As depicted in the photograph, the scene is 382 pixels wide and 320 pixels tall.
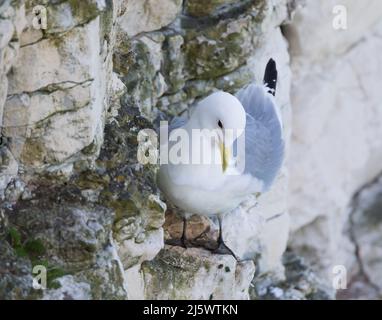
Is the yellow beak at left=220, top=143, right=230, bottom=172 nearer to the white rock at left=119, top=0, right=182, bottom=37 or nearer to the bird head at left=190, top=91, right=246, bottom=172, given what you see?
the bird head at left=190, top=91, right=246, bottom=172

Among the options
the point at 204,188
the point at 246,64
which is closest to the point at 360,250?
the point at 246,64

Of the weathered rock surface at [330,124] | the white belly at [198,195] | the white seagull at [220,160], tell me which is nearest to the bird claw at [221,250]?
the white seagull at [220,160]

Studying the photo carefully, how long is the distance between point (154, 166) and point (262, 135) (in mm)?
613

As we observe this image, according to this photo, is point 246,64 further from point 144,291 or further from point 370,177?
point 370,177

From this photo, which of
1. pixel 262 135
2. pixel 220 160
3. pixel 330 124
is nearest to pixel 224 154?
pixel 220 160

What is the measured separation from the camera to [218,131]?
3971 millimetres

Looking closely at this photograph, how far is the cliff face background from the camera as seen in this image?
347cm

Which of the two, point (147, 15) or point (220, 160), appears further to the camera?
point (147, 15)

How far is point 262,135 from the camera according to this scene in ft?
14.6

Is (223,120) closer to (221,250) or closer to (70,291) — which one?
(221,250)

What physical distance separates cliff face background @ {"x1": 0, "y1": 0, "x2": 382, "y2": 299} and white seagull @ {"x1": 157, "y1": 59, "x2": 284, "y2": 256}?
0.47 feet

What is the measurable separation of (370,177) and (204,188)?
10.4 ft

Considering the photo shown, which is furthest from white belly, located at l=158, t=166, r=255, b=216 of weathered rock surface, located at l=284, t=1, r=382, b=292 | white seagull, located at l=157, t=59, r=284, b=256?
weathered rock surface, located at l=284, t=1, r=382, b=292

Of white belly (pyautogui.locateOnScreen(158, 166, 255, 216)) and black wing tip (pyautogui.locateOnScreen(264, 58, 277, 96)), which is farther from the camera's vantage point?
black wing tip (pyautogui.locateOnScreen(264, 58, 277, 96))
